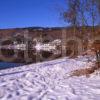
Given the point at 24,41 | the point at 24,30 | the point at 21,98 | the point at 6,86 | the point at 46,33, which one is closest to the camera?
the point at 21,98

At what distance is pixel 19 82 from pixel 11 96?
5.90 feet

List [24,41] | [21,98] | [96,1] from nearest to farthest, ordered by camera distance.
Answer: [21,98] → [96,1] → [24,41]

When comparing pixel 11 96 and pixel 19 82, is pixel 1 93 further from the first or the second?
pixel 19 82

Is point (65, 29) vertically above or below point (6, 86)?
above

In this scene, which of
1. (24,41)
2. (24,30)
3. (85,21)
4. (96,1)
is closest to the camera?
(96,1)

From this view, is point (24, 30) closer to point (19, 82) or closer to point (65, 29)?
point (65, 29)

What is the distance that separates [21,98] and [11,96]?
0.32 m

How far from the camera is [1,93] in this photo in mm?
6309

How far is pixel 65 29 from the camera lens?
74.6 feet

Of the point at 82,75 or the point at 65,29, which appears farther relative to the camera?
the point at 65,29

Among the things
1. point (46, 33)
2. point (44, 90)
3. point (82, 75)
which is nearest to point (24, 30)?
point (46, 33)

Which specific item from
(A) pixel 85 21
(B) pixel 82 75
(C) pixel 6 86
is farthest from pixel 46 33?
(C) pixel 6 86

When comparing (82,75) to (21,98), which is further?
(82,75)

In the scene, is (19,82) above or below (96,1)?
below
